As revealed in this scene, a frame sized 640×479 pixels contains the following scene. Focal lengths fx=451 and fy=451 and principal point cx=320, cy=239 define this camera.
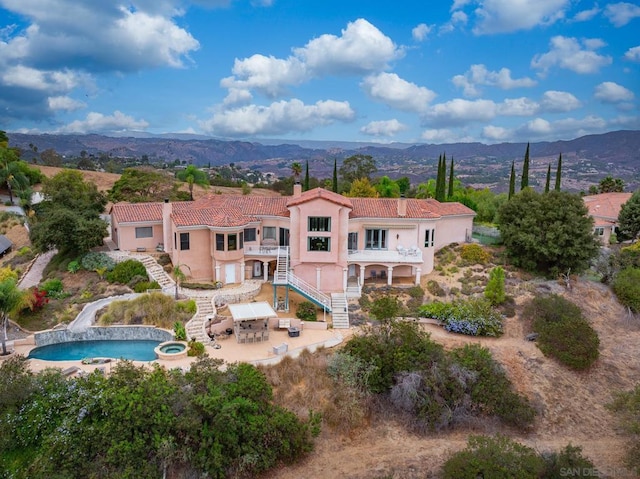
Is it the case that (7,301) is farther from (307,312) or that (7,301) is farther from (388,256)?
(388,256)

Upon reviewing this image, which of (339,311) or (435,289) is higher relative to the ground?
(435,289)

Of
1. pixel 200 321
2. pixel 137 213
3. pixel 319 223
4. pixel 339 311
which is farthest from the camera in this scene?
pixel 137 213

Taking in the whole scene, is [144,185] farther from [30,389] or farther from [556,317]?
[556,317]

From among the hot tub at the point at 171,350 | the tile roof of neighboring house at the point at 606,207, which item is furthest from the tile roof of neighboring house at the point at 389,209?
the tile roof of neighboring house at the point at 606,207

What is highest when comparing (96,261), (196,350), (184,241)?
(184,241)

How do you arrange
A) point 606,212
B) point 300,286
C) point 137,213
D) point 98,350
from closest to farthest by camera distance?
point 98,350
point 300,286
point 137,213
point 606,212

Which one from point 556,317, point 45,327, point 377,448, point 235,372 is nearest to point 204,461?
point 235,372

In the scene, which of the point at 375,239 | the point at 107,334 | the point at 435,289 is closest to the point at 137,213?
the point at 107,334

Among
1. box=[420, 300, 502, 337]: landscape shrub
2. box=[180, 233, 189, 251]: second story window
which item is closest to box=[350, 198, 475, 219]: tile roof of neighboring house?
box=[420, 300, 502, 337]: landscape shrub
